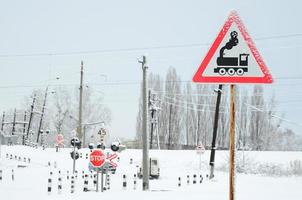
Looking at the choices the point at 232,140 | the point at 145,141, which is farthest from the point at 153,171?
the point at 232,140

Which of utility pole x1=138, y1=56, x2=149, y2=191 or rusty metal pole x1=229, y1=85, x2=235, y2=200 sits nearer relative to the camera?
rusty metal pole x1=229, y1=85, x2=235, y2=200

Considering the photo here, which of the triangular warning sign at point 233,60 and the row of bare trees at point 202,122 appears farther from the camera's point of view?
the row of bare trees at point 202,122

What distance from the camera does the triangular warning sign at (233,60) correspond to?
19.3 feet

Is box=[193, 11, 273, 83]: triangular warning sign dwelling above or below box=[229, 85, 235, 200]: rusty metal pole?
above

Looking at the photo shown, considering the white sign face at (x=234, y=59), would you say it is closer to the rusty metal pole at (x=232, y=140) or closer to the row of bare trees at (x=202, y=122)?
the rusty metal pole at (x=232, y=140)

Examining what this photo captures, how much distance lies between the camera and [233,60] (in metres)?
5.93

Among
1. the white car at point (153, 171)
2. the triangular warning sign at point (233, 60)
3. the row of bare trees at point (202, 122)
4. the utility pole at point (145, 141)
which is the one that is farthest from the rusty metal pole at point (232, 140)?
the row of bare trees at point (202, 122)

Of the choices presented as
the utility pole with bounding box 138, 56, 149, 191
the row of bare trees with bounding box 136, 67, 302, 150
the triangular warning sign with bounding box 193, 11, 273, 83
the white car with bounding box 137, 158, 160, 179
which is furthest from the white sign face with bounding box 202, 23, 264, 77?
the row of bare trees with bounding box 136, 67, 302, 150

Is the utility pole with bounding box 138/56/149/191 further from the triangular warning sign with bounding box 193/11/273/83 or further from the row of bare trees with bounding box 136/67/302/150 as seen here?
the row of bare trees with bounding box 136/67/302/150

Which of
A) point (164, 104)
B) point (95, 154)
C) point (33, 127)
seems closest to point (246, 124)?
point (164, 104)

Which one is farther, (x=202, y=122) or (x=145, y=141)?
(x=202, y=122)

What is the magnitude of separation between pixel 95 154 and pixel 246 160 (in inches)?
1289

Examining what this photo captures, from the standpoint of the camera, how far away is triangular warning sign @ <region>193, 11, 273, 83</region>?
19.3 feet

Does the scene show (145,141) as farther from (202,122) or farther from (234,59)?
(202,122)
